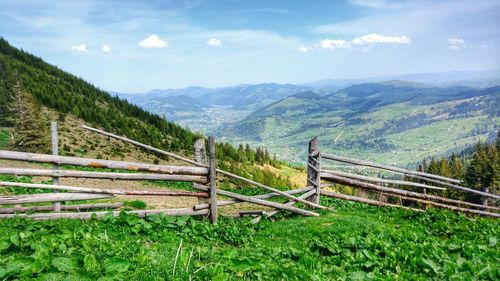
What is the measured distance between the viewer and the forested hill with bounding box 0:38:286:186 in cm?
2669

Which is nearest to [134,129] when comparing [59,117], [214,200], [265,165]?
[59,117]

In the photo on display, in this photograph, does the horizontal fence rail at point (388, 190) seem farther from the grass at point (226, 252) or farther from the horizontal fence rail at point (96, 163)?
the horizontal fence rail at point (96, 163)

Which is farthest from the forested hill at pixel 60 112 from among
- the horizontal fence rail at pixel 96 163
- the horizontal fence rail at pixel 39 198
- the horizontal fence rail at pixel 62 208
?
the horizontal fence rail at pixel 96 163

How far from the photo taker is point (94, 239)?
565 centimetres

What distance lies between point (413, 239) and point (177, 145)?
149 feet

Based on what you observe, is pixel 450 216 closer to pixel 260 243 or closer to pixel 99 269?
pixel 260 243

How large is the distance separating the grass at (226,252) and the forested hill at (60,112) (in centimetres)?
2239

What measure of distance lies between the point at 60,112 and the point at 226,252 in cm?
4088

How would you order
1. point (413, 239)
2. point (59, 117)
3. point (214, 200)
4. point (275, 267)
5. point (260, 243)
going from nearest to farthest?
point (275, 267) < point (413, 239) < point (260, 243) < point (214, 200) < point (59, 117)

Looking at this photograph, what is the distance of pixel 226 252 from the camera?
16.7 feet

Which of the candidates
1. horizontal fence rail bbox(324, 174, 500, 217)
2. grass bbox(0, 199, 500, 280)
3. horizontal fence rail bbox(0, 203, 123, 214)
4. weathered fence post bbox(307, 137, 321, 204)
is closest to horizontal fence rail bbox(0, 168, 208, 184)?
horizontal fence rail bbox(0, 203, 123, 214)

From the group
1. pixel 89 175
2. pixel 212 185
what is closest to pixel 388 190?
pixel 212 185

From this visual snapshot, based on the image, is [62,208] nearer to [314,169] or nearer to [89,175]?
[89,175]

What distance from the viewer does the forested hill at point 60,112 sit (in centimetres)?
2669
